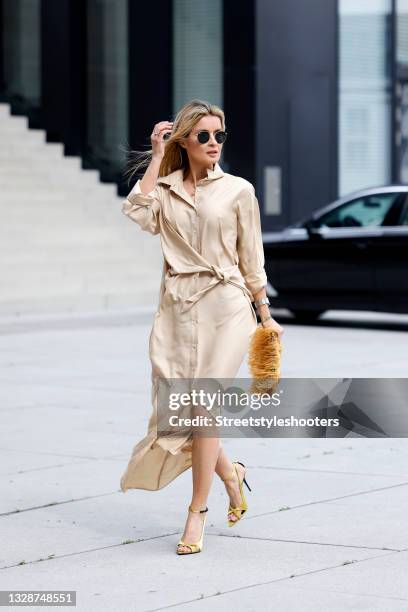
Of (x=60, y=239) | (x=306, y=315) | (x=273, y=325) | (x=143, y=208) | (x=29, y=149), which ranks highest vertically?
(x=143, y=208)

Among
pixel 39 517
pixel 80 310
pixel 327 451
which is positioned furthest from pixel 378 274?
pixel 39 517

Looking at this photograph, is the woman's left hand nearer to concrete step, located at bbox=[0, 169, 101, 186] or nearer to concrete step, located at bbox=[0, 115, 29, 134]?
concrete step, located at bbox=[0, 169, 101, 186]

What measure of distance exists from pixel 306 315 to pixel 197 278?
1165 cm

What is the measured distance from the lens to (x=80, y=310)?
768 inches

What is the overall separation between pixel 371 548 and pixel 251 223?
138cm

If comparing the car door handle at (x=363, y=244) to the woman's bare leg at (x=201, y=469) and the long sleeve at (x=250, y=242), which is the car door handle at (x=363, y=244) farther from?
the woman's bare leg at (x=201, y=469)

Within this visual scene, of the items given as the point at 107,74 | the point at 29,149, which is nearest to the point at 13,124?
the point at 29,149

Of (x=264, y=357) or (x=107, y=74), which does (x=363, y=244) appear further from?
(x=264, y=357)

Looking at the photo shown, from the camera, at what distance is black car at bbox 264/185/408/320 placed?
1612 centimetres

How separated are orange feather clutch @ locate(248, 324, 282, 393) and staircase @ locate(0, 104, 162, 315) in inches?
504

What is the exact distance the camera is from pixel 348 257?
16438 mm

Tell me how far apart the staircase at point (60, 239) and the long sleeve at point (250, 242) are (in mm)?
12701

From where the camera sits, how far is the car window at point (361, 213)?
16500mm

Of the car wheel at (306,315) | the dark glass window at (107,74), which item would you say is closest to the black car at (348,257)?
the car wheel at (306,315)
